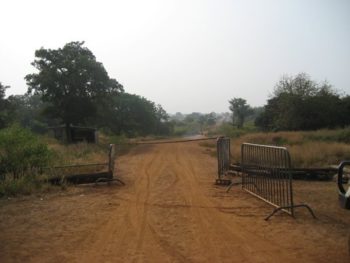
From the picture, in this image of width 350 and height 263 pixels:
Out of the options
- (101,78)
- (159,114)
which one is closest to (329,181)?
(101,78)

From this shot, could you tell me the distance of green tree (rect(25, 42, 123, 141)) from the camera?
35750 millimetres

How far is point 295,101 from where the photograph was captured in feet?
148

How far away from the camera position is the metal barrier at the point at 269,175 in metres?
8.58

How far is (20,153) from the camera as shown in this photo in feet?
44.0

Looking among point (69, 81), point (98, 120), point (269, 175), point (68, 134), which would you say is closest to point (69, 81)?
point (69, 81)

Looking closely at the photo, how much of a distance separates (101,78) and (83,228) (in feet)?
99.8

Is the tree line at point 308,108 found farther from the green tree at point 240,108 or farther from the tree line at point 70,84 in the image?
the green tree at point 240,108

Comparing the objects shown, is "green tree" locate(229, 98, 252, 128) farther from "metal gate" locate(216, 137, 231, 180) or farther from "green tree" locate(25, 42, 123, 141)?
"metal gate" locate(216, 137, 231, 180)

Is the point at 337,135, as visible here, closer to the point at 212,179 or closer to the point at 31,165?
the point at 212,179

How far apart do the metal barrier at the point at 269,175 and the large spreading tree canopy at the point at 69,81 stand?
26728 mm

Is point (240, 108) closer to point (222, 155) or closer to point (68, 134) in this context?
point (68, 134)

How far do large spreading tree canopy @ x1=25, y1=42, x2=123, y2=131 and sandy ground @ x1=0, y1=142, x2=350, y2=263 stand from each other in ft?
83.7

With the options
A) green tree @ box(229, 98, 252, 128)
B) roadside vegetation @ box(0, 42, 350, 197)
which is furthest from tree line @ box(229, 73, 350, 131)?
green tree @ box(229, 98, 252, 128)

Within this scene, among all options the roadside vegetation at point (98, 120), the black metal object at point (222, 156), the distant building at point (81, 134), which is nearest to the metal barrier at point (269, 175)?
the black metal object at point (222, 156)
